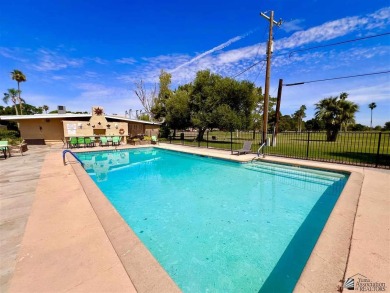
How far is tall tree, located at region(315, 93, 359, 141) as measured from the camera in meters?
21.6

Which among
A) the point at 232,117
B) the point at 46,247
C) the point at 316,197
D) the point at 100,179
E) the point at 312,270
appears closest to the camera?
the point at 312,270

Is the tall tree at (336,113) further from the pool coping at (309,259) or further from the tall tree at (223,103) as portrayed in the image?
the pool coping at (309,259)

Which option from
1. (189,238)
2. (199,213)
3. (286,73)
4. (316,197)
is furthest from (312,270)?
(286,73)

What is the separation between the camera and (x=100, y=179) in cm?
844

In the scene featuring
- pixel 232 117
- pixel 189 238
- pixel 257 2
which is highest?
pixel 257 2

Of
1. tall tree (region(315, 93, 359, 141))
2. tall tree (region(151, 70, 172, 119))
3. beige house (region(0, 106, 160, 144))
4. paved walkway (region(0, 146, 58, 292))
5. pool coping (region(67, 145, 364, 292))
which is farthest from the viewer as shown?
tall tree (region(151, 70, 172, 119))

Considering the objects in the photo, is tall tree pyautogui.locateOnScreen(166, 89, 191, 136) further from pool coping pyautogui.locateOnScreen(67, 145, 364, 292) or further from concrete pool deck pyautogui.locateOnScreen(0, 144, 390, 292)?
pool coping pyautogui.locateOnScreen(67, 145, 364, 292)

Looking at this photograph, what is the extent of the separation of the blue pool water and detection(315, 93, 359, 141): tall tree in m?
17.5

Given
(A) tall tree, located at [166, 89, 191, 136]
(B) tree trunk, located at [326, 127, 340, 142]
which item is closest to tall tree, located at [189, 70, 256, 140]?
(A) tall tree, located at [166, 89, 191, 136]

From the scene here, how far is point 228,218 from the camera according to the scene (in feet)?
16.0

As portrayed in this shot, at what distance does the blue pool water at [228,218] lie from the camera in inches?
121

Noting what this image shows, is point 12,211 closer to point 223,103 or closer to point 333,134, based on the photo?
point 223,103

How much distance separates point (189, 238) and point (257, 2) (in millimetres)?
15479

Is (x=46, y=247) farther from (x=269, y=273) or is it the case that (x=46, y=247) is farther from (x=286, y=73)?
(x=286, y=73)
